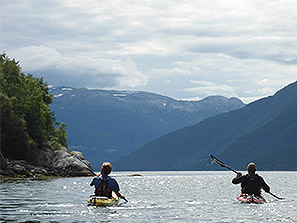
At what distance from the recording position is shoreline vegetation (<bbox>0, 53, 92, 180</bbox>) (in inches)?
3460

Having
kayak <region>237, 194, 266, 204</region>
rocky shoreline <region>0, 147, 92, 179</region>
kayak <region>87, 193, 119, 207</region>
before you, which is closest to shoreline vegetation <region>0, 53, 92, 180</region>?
rocky shoreline <region>0, 147, 92, 179</region>

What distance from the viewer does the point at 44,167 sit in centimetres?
9944

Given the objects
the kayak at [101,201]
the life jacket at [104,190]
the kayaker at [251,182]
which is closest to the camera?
the life jacket at [104,190]

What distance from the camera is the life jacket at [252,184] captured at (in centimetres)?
3277

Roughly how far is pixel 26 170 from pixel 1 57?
36.9 m

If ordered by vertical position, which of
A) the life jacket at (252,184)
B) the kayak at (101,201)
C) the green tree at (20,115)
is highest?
the green tree at (20,115)

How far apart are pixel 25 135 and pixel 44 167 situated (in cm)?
988

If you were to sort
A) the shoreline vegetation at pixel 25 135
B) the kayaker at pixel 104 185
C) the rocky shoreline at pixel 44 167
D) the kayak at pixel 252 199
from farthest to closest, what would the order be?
the shoreline vegetation at pixel 25 135
the rocky shoreline at pixel 44 167
the kayak at pixel 252 199
the kayaker at pixel 104 185

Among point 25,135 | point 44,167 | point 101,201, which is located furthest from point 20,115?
point 101,201

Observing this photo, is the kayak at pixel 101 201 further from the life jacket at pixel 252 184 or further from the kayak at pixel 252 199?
the kayak at pixel 252 199

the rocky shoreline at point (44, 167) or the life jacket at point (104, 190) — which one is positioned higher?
the rocky shoreline at point (44, 167)

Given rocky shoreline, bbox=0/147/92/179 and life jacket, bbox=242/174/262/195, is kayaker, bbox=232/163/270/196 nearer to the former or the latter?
life jacket, bbox=242/174/262/195

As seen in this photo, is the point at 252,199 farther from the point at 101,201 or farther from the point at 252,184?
the point at 101,201

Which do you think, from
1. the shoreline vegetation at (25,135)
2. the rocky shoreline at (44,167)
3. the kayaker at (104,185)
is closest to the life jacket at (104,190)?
the kayaker at (104,185)
